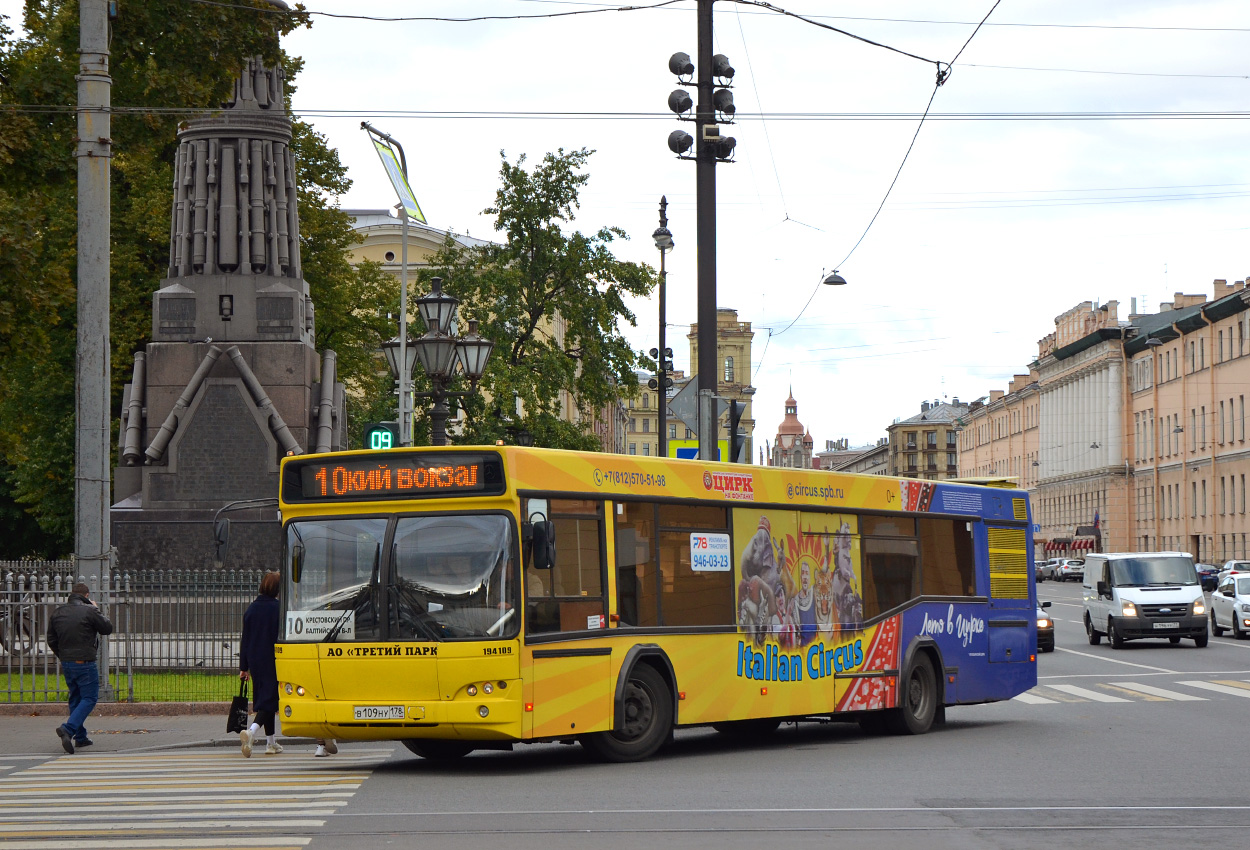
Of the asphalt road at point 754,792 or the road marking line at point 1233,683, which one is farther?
the road marking line at point 1233,683

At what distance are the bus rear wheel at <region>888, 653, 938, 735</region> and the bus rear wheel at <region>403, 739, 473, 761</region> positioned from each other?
16.5ft

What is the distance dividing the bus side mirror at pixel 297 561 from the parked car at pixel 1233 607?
30.8m

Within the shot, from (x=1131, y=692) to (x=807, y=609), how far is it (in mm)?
9979

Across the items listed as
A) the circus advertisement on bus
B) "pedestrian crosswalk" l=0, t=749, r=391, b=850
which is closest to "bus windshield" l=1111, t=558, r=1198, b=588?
the circus advertisement on bus

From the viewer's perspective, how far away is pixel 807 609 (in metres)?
16.7

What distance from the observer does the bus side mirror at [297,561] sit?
13883 millimetres

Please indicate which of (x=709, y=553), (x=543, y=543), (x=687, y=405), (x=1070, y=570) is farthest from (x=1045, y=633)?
(x=1070, y=570)

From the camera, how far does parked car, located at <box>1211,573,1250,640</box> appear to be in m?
39.5

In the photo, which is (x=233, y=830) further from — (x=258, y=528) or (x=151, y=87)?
(x=258, y=528)

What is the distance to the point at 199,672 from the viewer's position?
2303cm

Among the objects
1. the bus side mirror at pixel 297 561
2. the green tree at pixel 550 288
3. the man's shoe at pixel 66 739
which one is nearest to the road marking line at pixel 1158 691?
the bus side mirror at pixel 297 561

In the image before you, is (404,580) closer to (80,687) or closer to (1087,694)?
(80,687)

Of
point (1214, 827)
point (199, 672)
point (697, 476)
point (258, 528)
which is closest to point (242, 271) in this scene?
point (258, 528)

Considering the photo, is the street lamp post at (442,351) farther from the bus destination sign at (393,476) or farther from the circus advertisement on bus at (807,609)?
the bus destination sign at (393,476)
